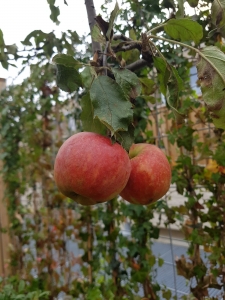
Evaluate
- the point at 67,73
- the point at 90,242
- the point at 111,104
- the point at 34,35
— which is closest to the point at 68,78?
the point at 67,73

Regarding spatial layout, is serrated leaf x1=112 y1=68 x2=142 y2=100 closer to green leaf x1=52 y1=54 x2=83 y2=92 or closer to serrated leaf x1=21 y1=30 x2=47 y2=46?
green leaf x1=52 y1=54 x2=83 y2=92

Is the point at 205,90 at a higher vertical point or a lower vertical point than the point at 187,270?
higher

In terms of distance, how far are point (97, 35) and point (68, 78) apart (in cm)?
8

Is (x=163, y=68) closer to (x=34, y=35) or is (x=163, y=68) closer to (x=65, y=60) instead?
(x=65, y=60)

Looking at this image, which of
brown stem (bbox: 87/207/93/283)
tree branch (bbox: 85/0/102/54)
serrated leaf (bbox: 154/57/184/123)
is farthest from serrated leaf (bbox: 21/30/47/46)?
brown stem (bbox: 87/207/93/283)

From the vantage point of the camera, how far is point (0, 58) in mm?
822

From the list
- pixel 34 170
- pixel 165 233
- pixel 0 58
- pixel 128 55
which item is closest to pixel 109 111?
pixel 128 55

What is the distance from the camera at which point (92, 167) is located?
418 millimetres

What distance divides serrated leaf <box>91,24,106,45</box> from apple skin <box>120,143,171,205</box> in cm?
20

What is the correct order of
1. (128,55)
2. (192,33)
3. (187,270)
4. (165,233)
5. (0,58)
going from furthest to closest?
(165,233) < (187,270) < (0,58) < (128,55) < (192,33)

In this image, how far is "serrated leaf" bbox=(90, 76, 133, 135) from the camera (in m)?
0.41

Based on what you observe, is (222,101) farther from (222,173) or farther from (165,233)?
(165,233)

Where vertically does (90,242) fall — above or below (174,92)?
below

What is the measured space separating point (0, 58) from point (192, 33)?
54cm
